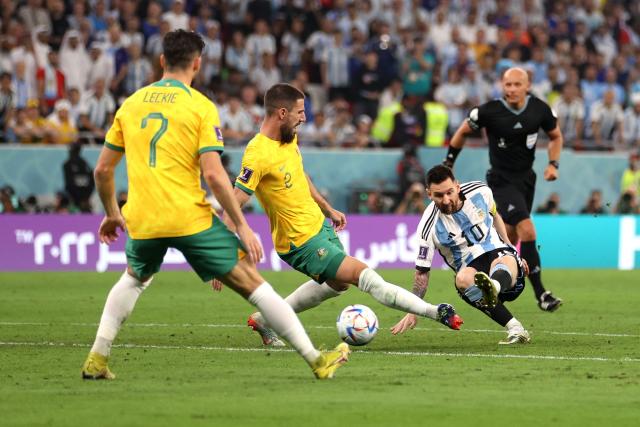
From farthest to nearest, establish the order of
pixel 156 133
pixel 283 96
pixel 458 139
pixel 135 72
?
pixel 135 72 < pixel 458 139 < pixel 283 96 < pixel 156 133

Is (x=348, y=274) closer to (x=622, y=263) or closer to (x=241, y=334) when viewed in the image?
(x=241, y=334)

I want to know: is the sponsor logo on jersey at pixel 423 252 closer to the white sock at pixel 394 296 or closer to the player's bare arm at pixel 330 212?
the player's bare arm at pixel 330 212

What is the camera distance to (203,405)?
7273mm

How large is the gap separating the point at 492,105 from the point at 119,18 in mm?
11622

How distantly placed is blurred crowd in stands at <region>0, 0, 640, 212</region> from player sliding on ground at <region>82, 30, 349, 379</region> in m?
13.5

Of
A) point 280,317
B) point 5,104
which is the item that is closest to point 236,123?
point 5,104

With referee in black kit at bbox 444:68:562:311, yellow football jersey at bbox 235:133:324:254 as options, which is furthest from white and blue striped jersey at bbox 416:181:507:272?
referee in black kit at bbox 444:68:562:311

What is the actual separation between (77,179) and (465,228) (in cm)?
1176

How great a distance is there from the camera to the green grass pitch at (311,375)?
22.9 feet

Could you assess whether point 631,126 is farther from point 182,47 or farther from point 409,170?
point 182,47

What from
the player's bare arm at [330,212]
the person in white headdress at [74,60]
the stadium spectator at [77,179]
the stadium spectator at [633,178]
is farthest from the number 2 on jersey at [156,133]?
the stadium spectator at [633,178]

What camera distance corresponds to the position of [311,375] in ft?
28.1

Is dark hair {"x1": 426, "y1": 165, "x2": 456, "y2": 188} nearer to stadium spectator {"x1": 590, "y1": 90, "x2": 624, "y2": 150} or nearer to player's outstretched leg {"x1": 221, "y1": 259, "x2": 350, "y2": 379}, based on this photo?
player's outstretched leg {"x1": 221, "y1": 259, "x2": 350, "y2": 379}

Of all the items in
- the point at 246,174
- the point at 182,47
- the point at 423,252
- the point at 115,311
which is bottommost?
the point at 423,252
